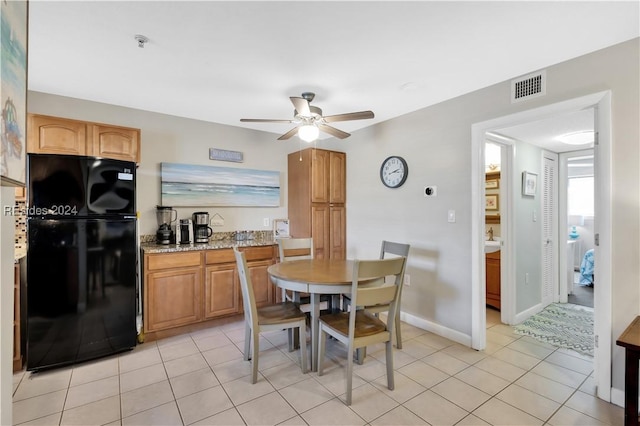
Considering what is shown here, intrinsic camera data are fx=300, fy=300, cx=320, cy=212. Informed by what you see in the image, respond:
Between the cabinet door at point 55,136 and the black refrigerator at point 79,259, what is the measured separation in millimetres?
385

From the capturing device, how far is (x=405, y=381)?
223 centimetres

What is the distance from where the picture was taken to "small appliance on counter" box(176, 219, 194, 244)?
337 cm

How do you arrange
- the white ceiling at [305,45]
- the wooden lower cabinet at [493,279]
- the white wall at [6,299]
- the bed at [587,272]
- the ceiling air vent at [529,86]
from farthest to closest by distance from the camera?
the bed at [587,272]
the wooden lower cabinet at [493,279]
the ceiling air vent at [529,86]
the white ceiling at [305,45]
the white wall at [6,299]

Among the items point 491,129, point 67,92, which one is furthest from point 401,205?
point 67,92

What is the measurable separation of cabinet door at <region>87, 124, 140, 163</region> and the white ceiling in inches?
13.9

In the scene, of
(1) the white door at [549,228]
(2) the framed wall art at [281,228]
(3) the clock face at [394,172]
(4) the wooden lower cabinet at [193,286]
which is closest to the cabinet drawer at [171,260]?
(4) the wooden lower cabinet at [193,286]

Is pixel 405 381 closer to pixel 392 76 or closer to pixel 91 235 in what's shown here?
pixel 392 76

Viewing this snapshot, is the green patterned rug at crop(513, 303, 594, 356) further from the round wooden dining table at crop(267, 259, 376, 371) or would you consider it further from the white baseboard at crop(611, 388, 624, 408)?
the round wooden dining table at crop(267, 259, 376, 371)

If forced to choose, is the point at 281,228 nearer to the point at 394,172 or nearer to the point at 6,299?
the point at 394,172

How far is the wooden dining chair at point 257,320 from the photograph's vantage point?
2.22m

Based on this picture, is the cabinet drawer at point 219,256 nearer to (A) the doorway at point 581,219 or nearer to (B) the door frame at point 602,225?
(B) the door frame at point 602,225

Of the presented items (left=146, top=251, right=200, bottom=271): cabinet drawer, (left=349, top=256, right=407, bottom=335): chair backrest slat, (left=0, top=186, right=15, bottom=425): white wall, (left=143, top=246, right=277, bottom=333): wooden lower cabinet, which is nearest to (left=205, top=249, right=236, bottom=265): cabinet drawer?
(left=143, top=246, right=277, bottom=333): wooden lower cabinet

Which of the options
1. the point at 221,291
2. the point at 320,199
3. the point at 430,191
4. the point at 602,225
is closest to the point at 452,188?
the point at 430,191

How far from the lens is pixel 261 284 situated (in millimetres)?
3547
